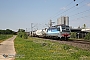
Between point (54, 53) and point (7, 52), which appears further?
point (7, 52)

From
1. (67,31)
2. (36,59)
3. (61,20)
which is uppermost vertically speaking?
(61,20)

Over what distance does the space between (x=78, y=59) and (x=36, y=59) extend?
8.63ft

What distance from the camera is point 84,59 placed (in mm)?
12539

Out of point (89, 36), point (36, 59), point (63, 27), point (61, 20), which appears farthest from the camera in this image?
point (61, 20)

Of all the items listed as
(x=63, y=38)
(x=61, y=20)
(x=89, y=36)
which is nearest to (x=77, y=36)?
(x=61, y=20)

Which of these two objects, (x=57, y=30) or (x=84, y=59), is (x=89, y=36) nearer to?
(x=57, y=30)

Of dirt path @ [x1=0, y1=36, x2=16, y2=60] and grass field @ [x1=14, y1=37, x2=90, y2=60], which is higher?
grass field @ [x1=14, y1=37, x2=90, y2=60]

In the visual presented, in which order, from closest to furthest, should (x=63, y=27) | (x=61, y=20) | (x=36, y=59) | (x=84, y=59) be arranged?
(x=84, y=59), (x=36, y=59), (x=63, y=27), (x=61, y=20)

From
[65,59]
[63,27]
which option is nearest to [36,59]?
[65,59]

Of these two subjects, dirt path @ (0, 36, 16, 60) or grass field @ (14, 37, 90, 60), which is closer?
grass field @ (14, 37, 90, 60)

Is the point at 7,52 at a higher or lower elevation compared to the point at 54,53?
lower

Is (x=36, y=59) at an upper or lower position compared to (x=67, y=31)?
lower

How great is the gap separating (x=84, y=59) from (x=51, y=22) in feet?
252

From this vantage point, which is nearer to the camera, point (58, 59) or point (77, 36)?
point (58, 59)
